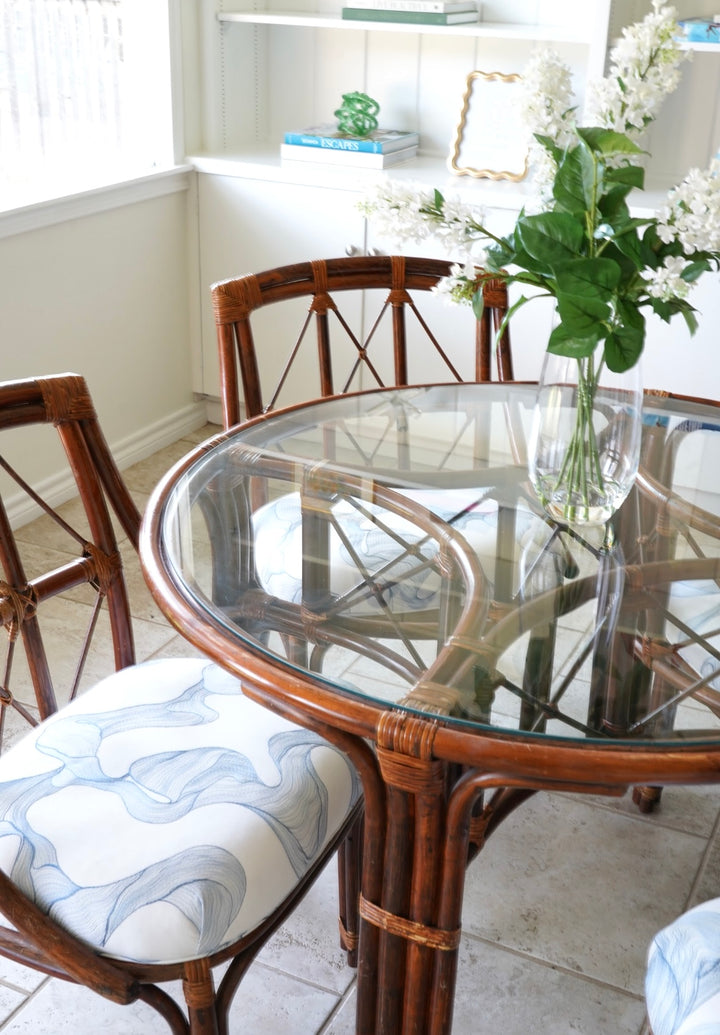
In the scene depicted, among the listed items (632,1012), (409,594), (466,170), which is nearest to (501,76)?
(466,170)

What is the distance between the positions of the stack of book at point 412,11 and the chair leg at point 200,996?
97.8 inches

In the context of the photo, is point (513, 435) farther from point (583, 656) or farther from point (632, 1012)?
point (632, 1012)

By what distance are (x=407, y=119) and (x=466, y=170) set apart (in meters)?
0.39

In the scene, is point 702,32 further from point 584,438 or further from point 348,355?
point 584,438

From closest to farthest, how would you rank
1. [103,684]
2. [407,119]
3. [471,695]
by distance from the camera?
1. [471,695]
2. [103,684]
3. [407,119]

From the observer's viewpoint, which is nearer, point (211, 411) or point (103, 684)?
point (103, 684)

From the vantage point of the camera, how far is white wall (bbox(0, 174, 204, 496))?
8.67ft

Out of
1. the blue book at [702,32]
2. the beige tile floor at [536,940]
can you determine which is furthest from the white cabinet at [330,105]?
the beige tile floor at [536,940]

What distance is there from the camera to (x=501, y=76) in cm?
294

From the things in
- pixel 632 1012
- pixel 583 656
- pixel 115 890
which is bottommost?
pixel 632 1012

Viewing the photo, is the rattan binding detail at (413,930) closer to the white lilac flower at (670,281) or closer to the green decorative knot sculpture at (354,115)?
the white lilac flower at (670,281)

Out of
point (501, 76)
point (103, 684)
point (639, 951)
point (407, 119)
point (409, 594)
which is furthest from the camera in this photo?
point (407, 119)

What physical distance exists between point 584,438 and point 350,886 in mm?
702

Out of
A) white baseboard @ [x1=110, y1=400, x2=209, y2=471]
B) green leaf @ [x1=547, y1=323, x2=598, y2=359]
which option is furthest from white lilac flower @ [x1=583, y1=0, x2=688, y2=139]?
white baseboard @ [x1=110, y1=400, x2=209, y2=471]
